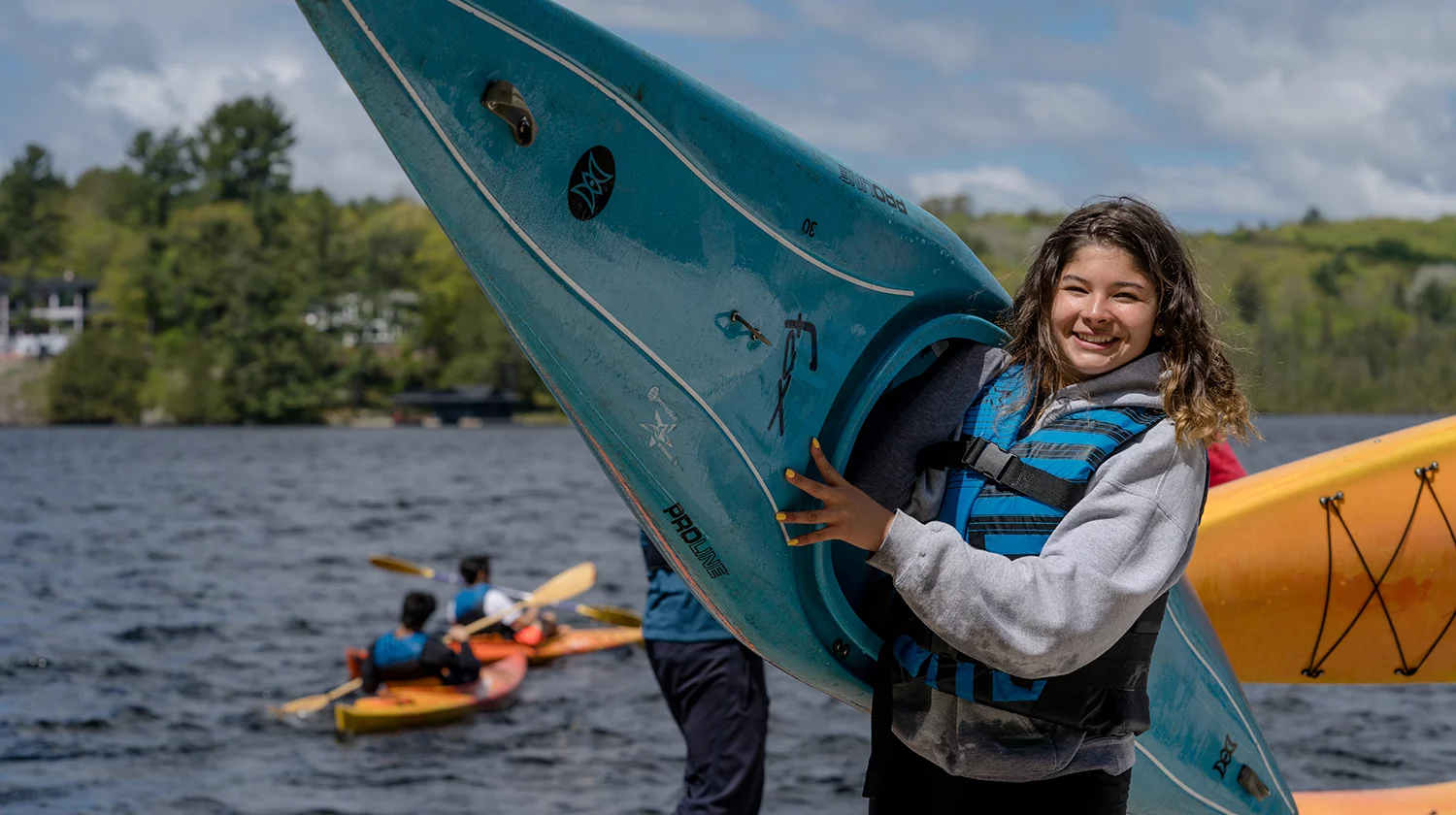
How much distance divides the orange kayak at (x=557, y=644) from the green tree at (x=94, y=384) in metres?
81.2

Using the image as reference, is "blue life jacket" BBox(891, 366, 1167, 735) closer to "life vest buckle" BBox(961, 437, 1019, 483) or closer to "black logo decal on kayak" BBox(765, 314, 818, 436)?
"life vest buckle" BBox(961, 437, 1019, 483)

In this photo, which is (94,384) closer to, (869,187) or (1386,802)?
(1386,802)

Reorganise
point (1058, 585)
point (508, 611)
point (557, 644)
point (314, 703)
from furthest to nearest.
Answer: point (557, 644) → point (508, 611) → point (314, 703) → point (1058, 585)

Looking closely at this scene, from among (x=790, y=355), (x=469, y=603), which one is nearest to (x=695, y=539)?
(x=790, y=355)

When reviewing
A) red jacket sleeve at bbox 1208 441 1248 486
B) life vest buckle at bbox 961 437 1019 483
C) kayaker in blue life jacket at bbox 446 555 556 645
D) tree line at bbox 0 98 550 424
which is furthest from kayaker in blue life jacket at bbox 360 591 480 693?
Result: tree line at bbox 0 98 550 424

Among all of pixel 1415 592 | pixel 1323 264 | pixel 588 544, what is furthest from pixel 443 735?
pixel 1323 264

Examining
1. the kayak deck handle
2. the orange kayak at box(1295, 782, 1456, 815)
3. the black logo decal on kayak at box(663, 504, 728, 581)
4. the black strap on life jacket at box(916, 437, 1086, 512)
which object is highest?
the kayak deck handle

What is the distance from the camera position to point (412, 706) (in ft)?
36.3

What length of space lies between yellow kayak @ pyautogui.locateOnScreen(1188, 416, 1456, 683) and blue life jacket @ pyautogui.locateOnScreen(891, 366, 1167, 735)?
1.86 m

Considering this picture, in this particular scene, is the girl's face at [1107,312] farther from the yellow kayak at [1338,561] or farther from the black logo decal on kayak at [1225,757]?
the yellow kayak at [1338,561]

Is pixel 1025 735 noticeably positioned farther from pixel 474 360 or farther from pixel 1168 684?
pixel 474 360

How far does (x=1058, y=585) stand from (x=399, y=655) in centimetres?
1005

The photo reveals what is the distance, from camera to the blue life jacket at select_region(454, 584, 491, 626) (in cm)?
1281

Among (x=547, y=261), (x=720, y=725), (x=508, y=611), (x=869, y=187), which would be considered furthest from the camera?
(x=508, y=611)
